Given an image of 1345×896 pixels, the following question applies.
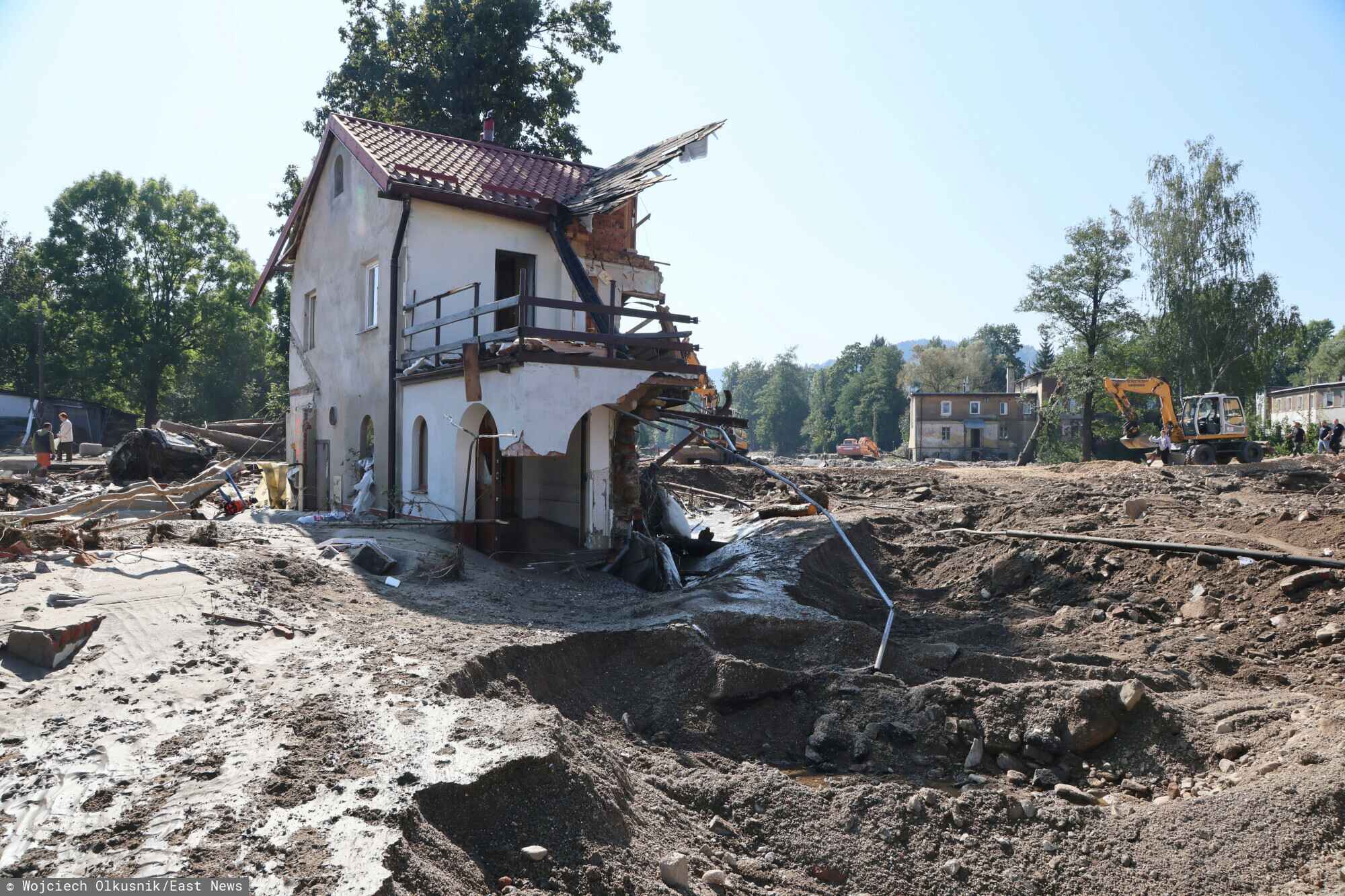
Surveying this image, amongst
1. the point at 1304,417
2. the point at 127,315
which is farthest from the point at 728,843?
the point at 1304,417

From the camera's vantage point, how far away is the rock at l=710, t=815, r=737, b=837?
5793 mm

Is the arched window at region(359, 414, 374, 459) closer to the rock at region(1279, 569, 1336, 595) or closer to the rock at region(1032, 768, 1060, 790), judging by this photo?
the rock at region(1032, 768, 1060, 790)

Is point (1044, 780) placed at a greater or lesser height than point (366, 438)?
lesser

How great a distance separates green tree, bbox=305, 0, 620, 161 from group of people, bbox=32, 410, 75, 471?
12.1 meters

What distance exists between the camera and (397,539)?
486 inches

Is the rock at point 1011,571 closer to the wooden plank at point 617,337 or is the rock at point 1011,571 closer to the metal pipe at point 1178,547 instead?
the metal pipe at point 1178,547

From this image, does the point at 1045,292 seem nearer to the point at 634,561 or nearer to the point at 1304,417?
the point at 1304,417

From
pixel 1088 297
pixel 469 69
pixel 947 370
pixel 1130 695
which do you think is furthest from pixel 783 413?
pixel 1130 695

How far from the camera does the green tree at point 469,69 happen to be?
2773 centimetres

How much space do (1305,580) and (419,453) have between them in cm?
1334

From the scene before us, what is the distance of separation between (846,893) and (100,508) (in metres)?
9.42

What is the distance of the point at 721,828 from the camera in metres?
5.87

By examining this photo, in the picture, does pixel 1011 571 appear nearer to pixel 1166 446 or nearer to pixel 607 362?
pixel 607 362

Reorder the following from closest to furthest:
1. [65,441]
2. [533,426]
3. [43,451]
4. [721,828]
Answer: [721,828] < [533,426] < [43,451] < [65,441]
